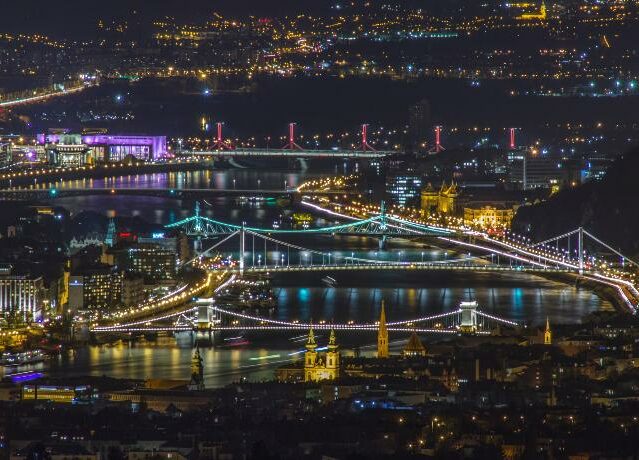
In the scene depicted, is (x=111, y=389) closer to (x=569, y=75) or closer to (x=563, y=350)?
(x=563, y=350)

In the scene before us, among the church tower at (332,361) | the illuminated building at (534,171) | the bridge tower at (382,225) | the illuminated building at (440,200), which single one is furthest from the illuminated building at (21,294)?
the illuminated building at (534,171)

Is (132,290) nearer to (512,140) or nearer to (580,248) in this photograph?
(580,248)

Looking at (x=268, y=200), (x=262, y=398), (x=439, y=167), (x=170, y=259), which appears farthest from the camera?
(x=439, y=167)

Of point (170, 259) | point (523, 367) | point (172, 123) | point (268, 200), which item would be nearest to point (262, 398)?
point (523, 367)

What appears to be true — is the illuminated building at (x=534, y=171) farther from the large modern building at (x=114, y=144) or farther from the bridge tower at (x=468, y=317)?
the bridge tower at (x=468, y=317)

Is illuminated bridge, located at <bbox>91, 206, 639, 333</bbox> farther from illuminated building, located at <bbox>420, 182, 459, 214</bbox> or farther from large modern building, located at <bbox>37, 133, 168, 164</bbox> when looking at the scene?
large modern building, located at <bbox>37, 133, 168, 164</bbox>

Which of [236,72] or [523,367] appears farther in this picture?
[236,72]
